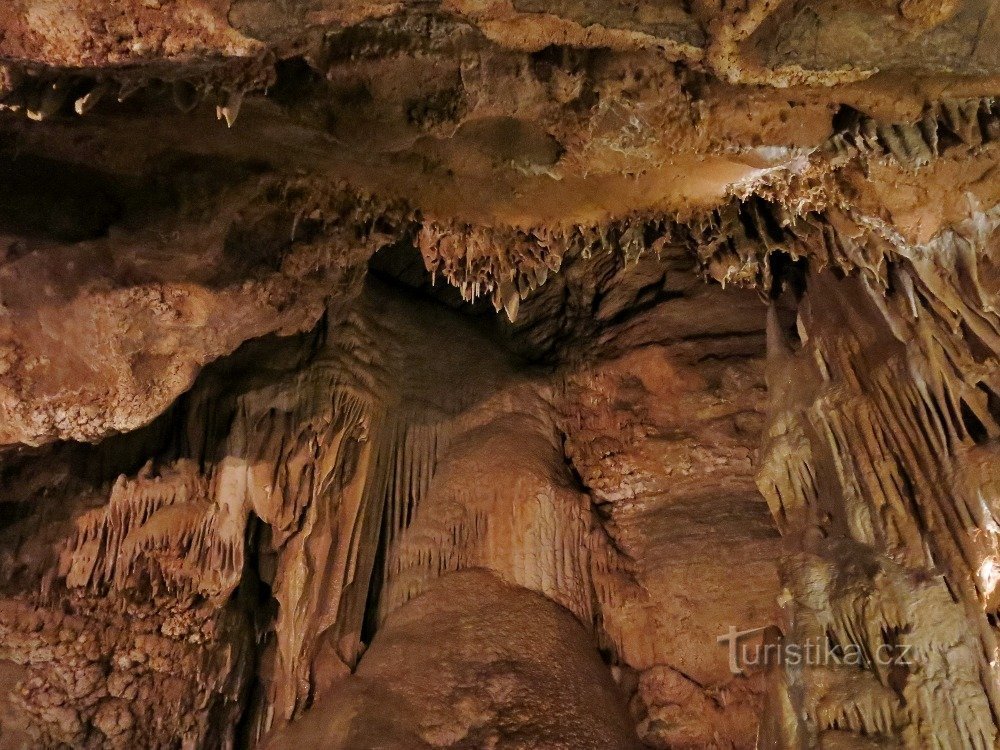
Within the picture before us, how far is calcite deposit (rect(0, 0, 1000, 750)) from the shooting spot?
2545 millimetres

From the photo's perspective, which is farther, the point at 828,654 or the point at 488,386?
the point at 488,386

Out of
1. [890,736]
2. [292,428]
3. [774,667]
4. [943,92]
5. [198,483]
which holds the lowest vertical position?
[890,736]

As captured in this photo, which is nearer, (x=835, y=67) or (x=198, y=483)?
(x=835, y=67)

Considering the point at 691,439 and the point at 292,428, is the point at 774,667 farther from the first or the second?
the point at 292,428

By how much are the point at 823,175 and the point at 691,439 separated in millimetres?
2634

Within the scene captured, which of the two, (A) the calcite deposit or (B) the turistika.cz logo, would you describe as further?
(B) the turistika.cz logo

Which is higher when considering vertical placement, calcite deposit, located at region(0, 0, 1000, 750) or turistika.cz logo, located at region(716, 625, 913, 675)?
calcite deposit, located at region(0, 0, 1000, 750)

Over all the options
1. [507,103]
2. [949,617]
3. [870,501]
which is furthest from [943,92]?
[949,617]

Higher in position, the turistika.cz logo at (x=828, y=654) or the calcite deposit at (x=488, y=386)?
the calcite deposit at (x=488, y=386)

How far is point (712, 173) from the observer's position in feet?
11.1

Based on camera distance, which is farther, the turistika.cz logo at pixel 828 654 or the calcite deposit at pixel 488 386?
the turistika.cz logo at pixel 828 654

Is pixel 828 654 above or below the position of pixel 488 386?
below

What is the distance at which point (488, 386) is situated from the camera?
18.6 feet

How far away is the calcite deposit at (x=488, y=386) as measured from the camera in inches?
100
